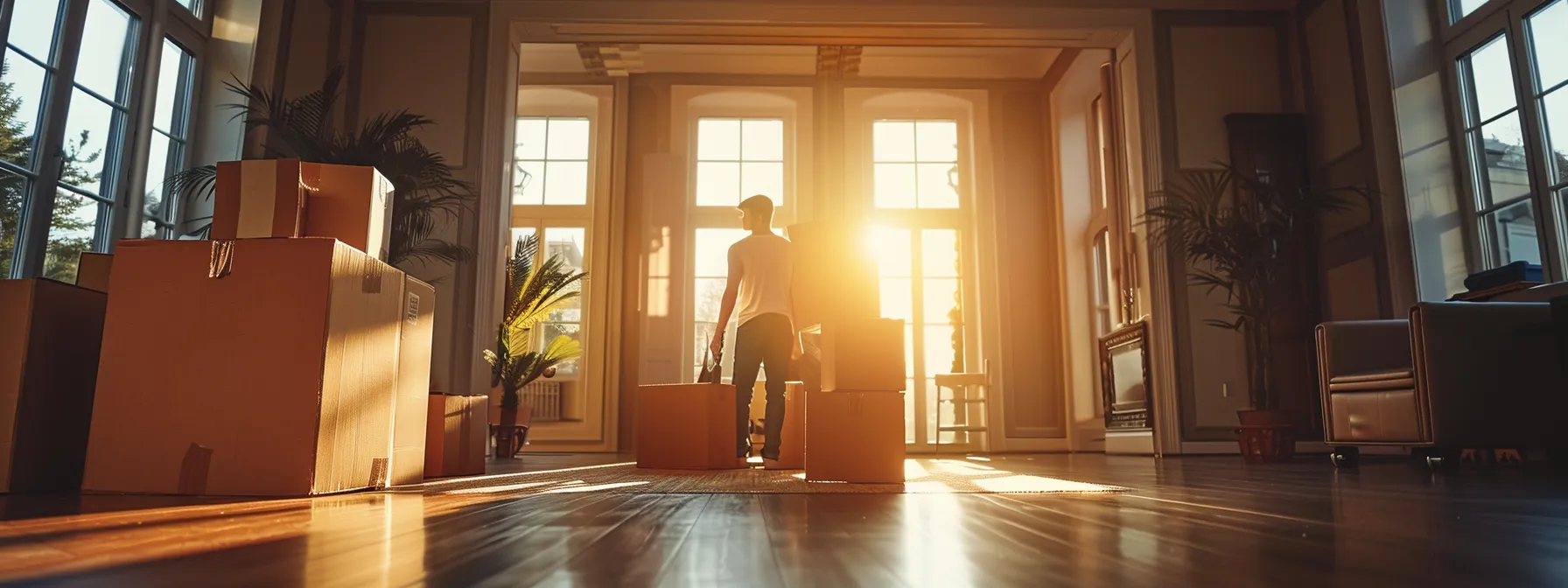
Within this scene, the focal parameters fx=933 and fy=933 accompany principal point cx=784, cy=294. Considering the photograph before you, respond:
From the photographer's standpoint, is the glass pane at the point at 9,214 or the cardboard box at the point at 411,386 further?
the glass pane at the point at 9,214

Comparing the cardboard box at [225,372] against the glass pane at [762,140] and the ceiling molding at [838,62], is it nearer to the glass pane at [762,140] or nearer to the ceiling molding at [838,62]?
the ceiling molding at [838,62]

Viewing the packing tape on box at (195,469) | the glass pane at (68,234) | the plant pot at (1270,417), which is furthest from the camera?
the plant pot at (1270,417)

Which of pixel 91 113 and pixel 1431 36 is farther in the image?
pixel 1431 36

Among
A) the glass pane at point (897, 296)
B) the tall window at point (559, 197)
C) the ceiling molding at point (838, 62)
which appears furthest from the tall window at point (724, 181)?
the glass pane at point (897, 296)

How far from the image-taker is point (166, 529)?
1.18 metres

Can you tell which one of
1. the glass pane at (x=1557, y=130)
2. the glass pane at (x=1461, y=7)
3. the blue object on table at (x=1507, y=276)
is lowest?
the blue object on table at (x=1507, y=276)

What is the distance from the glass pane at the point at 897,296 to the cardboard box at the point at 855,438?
525 centimetres

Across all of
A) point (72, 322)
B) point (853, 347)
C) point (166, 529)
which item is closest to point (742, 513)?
point (166, 529)

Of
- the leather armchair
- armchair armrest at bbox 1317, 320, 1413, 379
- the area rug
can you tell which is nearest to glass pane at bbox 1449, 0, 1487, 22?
armchair armrest at bbox 1317, 320, 1413, 379

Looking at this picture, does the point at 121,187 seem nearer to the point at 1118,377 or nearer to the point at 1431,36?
the point at 1118,377

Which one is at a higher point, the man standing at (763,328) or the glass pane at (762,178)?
the glass pane at (762,178)

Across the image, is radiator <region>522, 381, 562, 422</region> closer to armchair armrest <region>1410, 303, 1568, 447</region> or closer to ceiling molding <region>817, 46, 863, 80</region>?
ceiling molding <region>817, 46, 863, 80</region>

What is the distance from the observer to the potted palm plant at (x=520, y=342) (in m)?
5.58

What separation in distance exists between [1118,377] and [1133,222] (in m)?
1.16
